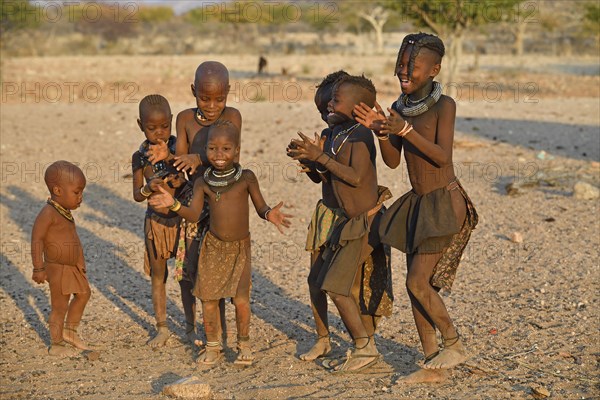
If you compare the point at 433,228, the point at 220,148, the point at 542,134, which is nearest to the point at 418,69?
the point at 433,228

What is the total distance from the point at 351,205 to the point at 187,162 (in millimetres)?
921

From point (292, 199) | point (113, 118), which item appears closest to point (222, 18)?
point (113, 118)

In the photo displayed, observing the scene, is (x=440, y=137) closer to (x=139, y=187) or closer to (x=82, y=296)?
(x=139, y=187)

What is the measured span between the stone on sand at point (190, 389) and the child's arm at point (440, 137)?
1.54 metres

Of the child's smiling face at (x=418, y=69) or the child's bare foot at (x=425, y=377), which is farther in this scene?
the child's bare foot at (x=425, y=377)

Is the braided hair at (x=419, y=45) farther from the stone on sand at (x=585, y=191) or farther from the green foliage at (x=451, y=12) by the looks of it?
the green foliage at (x=451, y=12)

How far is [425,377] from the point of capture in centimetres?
455

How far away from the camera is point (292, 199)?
30.9 feet

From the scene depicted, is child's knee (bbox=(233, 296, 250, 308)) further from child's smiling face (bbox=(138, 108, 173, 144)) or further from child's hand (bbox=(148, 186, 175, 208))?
child's smiling face (bbox=(138, 108, 173, 144))

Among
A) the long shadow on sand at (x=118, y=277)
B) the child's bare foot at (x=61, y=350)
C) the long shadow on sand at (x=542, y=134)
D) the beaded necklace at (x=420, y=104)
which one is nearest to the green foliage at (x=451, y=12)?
the long shadow on sand at (x=542, y=134)

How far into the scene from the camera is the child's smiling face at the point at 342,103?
4.64 metres

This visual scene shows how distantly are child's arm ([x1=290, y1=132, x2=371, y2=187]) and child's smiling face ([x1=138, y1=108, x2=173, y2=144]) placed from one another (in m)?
0.98

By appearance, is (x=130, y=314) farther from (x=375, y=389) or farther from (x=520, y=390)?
(x=520, y=390)

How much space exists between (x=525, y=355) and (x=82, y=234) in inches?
188
